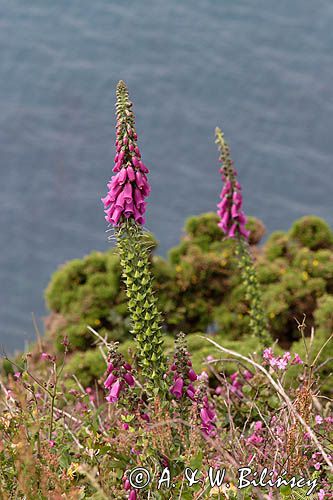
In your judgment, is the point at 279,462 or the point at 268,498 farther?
the point at 279,462

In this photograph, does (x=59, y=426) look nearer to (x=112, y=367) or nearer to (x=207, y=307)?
(x=112, y=367)

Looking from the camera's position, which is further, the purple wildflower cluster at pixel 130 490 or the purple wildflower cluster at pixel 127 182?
the purple wildflower cluster at pixel 127 182

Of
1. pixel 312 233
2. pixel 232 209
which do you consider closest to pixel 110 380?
pixel 232 209

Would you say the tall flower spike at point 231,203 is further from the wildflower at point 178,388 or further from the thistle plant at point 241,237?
the wildflower at point 178,388

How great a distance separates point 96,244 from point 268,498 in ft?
32.0

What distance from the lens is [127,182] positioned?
290 cm

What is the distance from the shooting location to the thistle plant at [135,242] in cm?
288

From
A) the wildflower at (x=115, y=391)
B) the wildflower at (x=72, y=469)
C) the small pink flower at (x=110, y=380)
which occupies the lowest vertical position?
the wildflower at (x=72, y=469)

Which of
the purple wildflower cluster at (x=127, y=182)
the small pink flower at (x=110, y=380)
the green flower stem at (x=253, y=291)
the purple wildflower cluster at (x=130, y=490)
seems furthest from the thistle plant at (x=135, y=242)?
the green flower stem at (x=253, y=291)

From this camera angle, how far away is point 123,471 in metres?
2.94

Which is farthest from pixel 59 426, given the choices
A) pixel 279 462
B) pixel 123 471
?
pixel 279 462

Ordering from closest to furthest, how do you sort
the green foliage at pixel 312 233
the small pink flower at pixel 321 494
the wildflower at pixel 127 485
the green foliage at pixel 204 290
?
the small pink flower at pixel 321 494, the wildflower at pixel 127 485, the green foliage at pixel 204 290, the green foliage at pixel 312 233

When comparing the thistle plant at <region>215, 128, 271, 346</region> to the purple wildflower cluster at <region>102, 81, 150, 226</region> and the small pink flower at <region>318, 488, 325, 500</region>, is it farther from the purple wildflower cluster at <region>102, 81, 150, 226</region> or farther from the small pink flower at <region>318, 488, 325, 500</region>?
the small pink flower at <region>318, 488, 325, 500</region>

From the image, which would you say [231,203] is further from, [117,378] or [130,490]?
[130,490]
